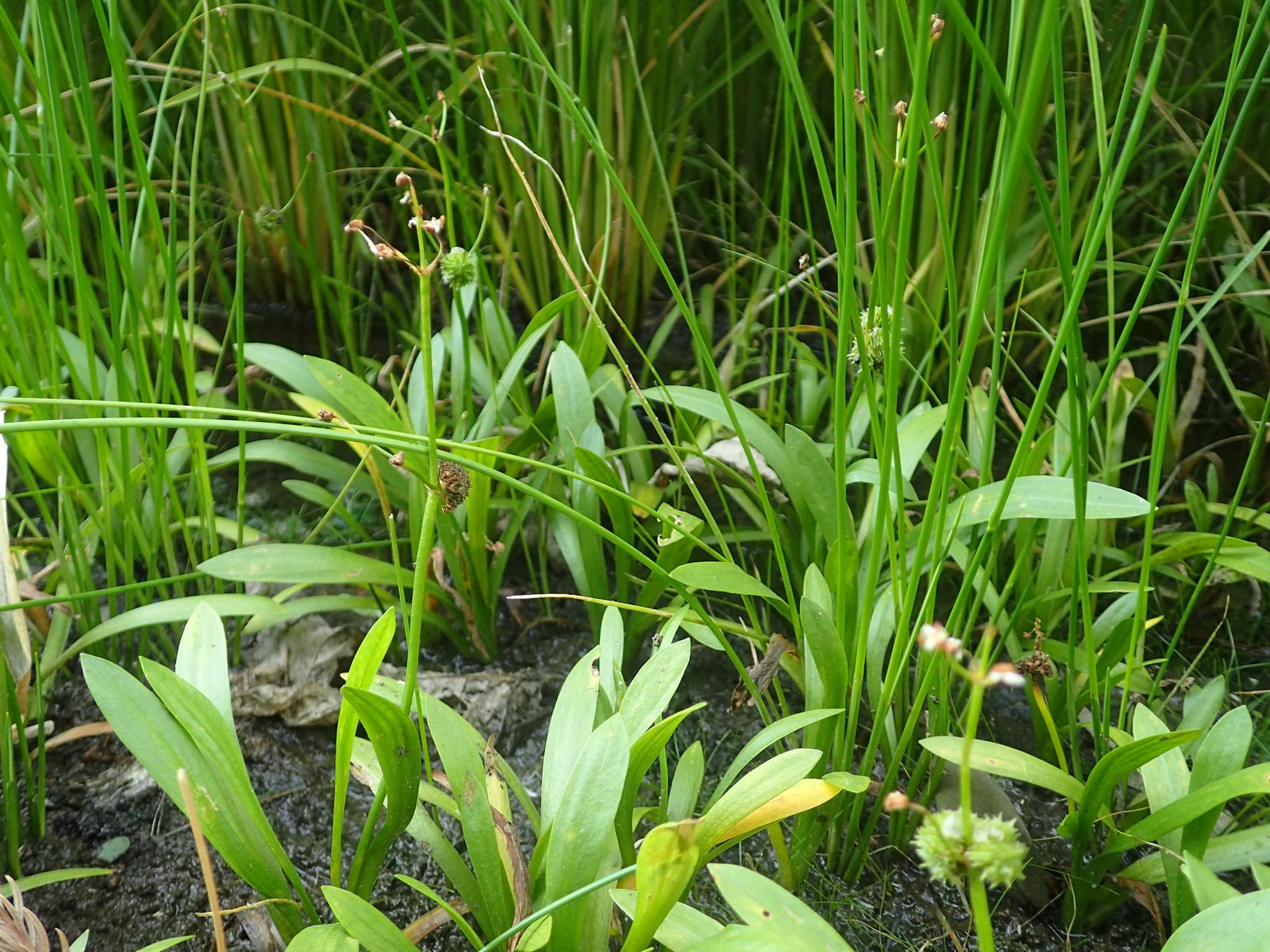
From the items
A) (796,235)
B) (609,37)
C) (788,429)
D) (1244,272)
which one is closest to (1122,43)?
(1244,272)

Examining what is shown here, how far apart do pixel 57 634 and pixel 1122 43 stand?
1293 millimetres

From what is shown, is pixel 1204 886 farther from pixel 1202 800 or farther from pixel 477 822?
pixel 477 822

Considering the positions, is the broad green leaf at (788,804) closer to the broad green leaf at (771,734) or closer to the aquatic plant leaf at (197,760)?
the broad green leaf at (771,734)

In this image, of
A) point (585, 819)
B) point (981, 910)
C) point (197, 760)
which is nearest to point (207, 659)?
point (197, 760)

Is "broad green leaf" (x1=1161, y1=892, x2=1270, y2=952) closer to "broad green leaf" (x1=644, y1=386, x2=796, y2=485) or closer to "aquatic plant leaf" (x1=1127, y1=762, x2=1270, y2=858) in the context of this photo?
"aquatic plant leaf" (x1=1127, y1=762, x2=1270, y2=858)

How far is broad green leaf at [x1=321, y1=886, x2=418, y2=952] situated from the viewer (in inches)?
20.8

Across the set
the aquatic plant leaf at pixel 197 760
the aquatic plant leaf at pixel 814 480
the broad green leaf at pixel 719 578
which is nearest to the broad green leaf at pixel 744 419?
the aquatic plant leaf at pixel 814 480

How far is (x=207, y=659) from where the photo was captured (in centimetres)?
66

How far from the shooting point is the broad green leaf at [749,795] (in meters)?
0.59

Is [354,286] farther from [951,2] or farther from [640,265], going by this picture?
[951,2]

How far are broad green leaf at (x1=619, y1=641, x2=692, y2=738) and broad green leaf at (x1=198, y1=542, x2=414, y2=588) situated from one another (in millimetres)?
234

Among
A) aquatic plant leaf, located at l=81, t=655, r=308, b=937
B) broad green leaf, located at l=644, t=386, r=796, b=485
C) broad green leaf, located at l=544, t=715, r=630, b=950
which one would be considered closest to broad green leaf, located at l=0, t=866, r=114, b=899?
aquatic plant leaf, located at l=81, t=655, r=308, b=937

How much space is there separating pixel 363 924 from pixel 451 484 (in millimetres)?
253

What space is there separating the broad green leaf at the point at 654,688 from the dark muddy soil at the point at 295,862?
0.57 ft
